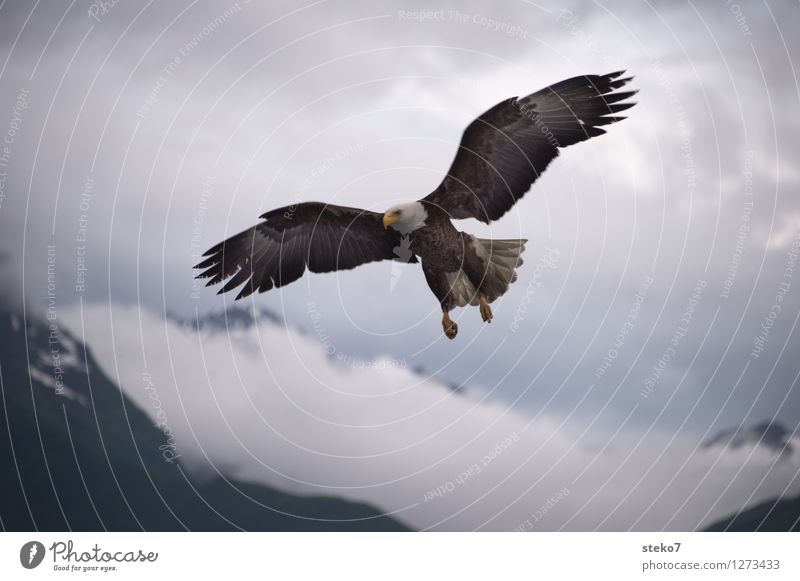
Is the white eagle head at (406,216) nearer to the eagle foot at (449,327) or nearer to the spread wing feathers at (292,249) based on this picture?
the spread wing feathers at (292,249)

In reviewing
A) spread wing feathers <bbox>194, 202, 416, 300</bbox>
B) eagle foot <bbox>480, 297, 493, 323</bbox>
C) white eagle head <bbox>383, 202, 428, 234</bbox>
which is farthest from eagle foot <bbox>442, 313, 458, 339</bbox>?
white eagle head <bbox>383, 202, 428, 234</bbox>

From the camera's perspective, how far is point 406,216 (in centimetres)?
739

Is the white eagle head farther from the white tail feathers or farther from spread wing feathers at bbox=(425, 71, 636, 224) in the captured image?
the white tail feathers

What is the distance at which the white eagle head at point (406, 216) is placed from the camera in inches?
289

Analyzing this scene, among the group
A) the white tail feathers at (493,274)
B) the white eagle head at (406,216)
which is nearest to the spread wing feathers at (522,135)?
the white eagle head at (406,216)

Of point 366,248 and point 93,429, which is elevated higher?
point 366,248

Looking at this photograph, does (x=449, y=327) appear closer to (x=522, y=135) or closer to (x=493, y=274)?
(x=493, y=274)

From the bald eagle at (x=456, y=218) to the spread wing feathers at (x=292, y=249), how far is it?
0.01 meters

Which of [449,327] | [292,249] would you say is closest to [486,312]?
[449,327]

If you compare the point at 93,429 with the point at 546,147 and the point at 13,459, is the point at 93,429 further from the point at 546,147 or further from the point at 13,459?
the point at 546,147

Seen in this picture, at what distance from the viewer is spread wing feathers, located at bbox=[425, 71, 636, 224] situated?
23.5 ft

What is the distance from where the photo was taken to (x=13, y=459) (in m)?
9.98
